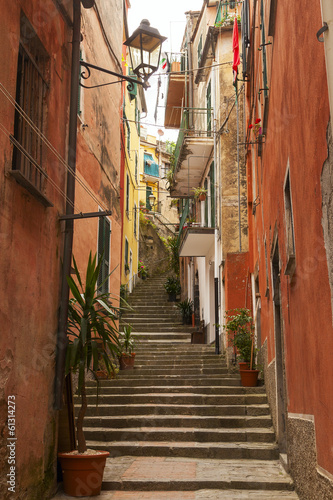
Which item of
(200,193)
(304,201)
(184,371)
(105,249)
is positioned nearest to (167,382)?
(184,371)

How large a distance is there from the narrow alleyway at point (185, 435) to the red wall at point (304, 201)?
1295 millimetres

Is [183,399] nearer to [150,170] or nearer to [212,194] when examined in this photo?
[212,194]

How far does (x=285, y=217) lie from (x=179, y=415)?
4.13 m

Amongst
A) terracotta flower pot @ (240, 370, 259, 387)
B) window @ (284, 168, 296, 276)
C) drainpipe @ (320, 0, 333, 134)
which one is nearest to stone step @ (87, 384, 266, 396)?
terracotta flower pot @ (240, 370, 259, 387)

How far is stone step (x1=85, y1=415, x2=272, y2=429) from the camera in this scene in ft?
27.2

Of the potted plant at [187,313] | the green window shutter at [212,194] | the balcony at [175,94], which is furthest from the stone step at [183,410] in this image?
the balcony at [175,94]

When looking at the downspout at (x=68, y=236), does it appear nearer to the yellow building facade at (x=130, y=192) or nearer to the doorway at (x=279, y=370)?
the doorway at (x=279, y=370)

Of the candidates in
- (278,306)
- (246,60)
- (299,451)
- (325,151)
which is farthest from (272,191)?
(246,60)

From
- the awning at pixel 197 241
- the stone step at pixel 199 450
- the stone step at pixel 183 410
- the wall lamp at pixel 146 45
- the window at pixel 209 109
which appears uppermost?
the window at pixel 209 109

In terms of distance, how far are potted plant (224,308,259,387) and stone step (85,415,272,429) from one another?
3.89 feet

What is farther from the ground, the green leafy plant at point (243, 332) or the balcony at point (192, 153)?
the balcony at point (192, 153)

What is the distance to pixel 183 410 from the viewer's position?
8719mm

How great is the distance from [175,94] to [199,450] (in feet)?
55.3

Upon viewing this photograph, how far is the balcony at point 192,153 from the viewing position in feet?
45.7
